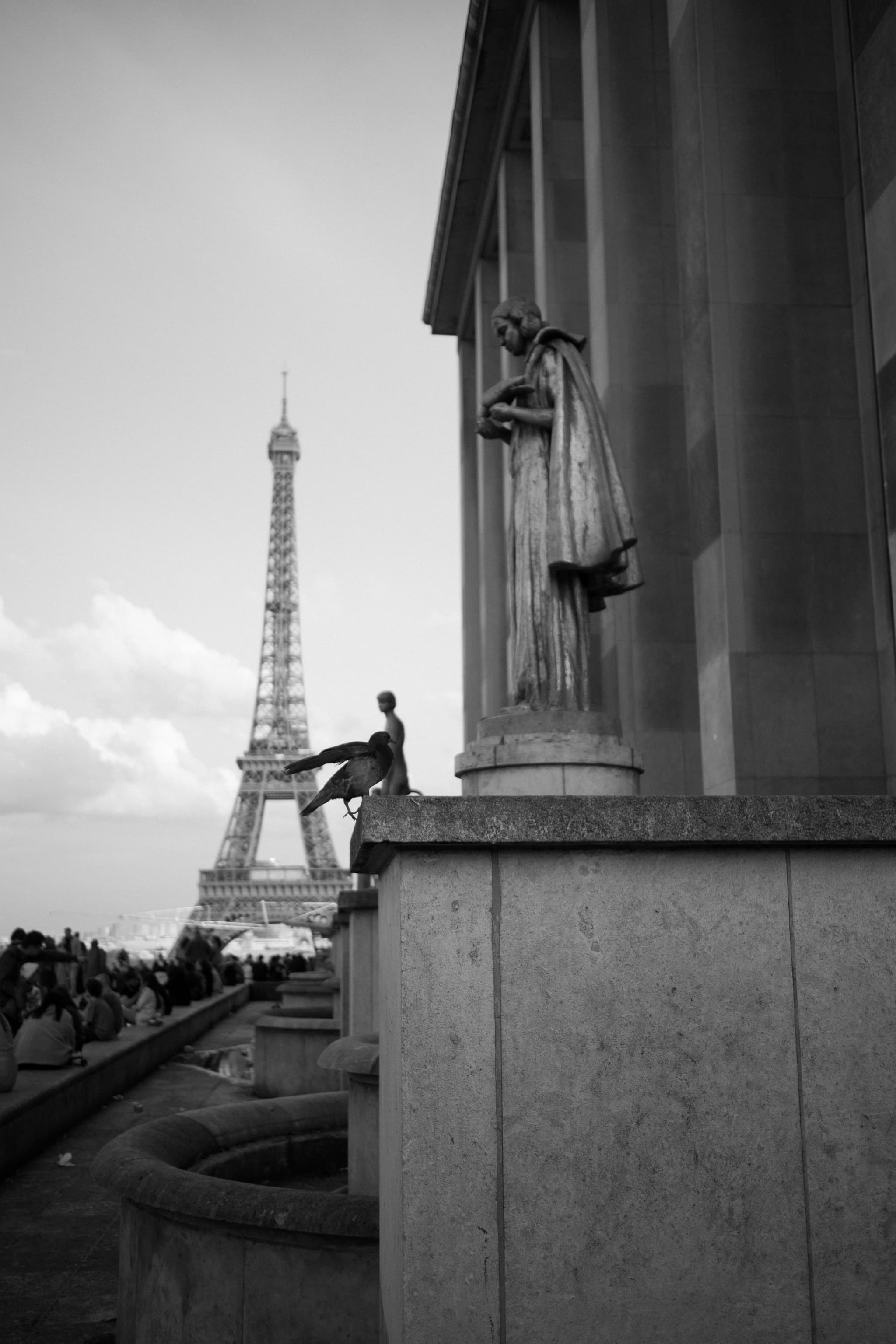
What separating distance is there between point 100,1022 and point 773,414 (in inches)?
502

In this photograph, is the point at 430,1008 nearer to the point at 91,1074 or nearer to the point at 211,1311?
the point at 211,1311

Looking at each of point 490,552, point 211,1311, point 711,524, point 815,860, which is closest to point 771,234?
point 711,524

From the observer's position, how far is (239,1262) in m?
5.73

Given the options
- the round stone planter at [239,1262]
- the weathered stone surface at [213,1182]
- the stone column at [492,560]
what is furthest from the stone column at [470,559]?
the round stone planter at [239,1262]

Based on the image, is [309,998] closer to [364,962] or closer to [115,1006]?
[115,1006]

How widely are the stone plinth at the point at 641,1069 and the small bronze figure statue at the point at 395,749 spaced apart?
9.92 meters

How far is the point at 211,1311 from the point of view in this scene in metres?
5.77

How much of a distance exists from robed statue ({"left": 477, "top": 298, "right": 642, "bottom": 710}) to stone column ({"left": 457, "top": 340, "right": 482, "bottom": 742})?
24458 mm

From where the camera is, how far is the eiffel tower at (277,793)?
3890 inches

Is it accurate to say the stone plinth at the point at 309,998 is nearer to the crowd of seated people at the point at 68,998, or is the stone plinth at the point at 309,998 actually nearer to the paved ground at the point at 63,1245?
the crowd of seated people at the point at 68,998

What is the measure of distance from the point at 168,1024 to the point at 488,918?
62.0ft

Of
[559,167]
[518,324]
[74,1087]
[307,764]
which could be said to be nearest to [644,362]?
[559,167]

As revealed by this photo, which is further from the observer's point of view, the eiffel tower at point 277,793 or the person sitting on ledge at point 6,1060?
the eiffel tower at point 277,793

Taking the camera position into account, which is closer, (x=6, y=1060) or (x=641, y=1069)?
(x=641, y=1069)
